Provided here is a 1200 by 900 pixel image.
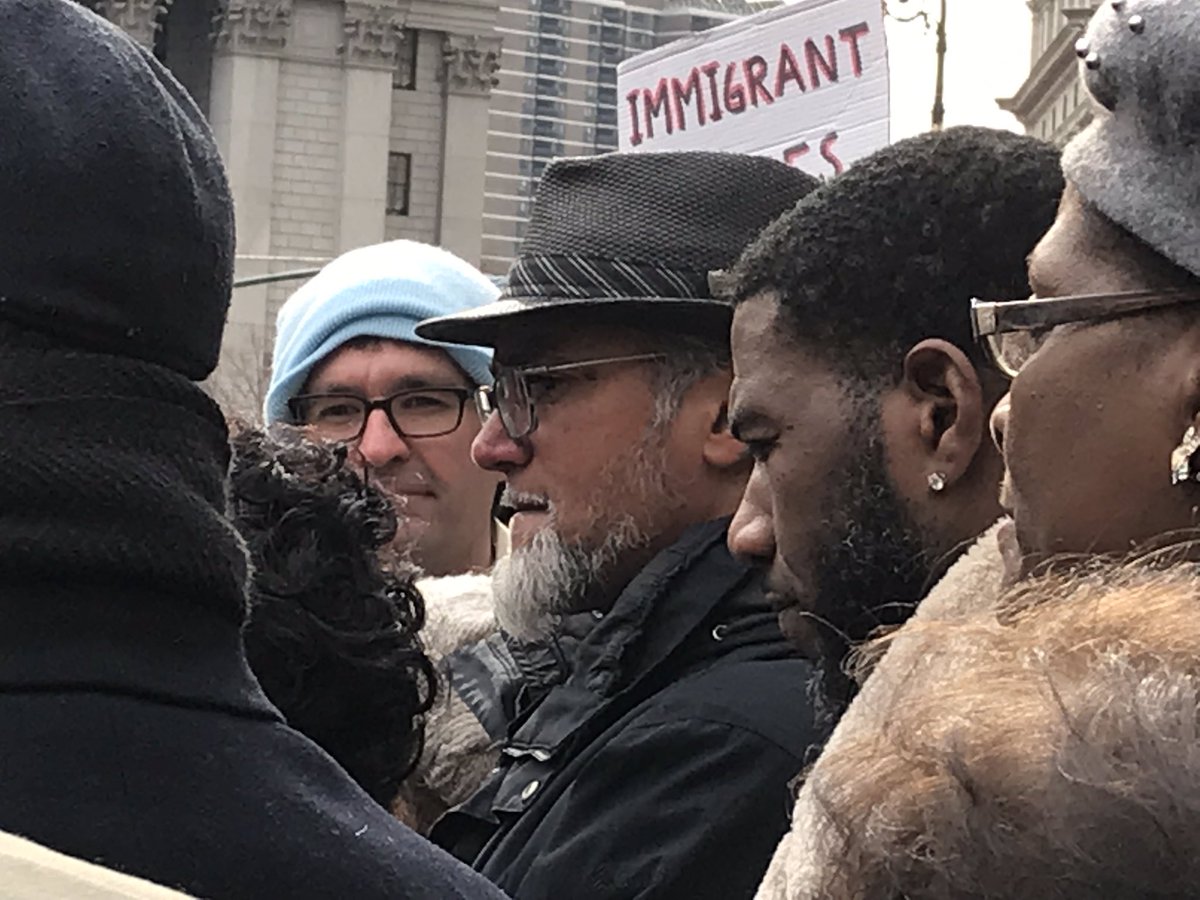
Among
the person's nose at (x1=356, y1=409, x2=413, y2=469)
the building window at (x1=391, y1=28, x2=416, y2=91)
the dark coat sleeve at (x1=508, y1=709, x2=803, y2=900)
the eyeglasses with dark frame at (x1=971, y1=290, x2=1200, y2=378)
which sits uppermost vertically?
the building window at (x1=391, y1=28, x2=416, y2=91)

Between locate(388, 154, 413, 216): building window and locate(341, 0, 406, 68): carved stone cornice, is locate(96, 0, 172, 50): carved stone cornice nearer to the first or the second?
locate(341, 0, 406, 68): carved stone cornice

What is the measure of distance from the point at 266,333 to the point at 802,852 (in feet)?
158

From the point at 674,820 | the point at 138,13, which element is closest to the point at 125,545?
Result: the point at 674,820

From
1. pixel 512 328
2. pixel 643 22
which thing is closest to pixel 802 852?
pixel 512 328

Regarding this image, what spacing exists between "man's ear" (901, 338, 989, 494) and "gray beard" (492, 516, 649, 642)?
0.75 meters

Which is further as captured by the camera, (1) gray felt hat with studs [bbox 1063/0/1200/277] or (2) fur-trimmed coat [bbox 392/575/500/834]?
(2) fur-trimmed coat [bbox 392/575/500/834]

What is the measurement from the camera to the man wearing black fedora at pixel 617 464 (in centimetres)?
299

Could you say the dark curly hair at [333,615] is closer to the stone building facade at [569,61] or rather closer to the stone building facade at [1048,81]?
the stone building facade at [1048,81]

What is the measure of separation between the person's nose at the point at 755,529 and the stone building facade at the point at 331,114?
43899mm

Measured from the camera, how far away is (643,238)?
3.47 metres

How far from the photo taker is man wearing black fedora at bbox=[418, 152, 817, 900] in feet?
9.80

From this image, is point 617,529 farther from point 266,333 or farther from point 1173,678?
point 266,333

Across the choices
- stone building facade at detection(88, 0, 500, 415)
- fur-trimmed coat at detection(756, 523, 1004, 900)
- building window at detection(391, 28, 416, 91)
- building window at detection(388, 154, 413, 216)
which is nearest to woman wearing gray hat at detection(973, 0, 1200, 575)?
fur-trimmed coat at detection(756, 523, 1004, 900)

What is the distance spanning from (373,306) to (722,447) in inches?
50.1
